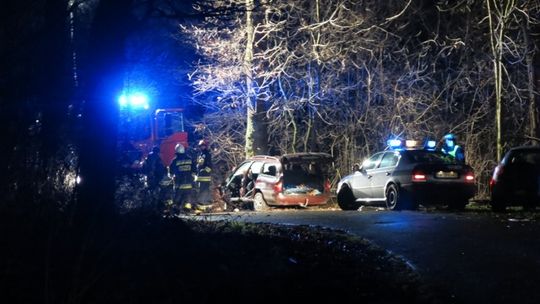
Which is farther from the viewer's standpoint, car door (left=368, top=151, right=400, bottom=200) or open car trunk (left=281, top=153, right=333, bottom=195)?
open car trunk (left=281, top=153, right=333, bottom=195)

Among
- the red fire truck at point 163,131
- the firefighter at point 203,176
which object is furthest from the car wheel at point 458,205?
the red fire truck at point 163,131

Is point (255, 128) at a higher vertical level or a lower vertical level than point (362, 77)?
lower

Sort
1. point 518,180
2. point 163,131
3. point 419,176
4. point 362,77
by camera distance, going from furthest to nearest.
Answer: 1. point 362,77
2. point 163,131
3. point 419,176
4. point 518,180

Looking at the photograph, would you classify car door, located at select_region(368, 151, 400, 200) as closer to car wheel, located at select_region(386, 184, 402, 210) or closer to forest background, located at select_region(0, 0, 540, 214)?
car wheel, located at select_region(386, 184, 402, 210)

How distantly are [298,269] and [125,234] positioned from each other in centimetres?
189

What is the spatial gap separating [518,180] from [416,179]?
7.31 ft

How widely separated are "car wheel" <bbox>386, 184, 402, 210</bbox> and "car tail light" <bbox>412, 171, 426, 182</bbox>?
65 cm

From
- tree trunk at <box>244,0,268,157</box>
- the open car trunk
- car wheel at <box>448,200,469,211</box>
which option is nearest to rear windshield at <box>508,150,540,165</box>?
car wheel at <box>448,200,469,211</box>

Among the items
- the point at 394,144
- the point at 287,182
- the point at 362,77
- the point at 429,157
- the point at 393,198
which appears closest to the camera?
the point at 429,157

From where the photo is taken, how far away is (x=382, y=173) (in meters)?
15.7

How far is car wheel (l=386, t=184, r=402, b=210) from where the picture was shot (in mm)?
15044

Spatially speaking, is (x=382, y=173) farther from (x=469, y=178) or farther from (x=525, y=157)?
(x=525, y=157)

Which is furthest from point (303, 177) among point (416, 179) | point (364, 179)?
point (416, 179)

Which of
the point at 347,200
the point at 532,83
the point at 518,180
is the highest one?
the point at 532,83
